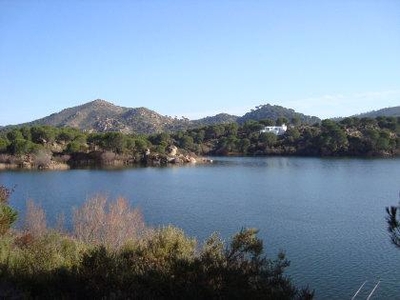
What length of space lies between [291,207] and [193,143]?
73094 millimetres

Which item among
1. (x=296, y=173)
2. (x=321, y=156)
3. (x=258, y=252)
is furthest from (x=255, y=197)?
(x=321, y=156)

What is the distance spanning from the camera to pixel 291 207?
34000mm

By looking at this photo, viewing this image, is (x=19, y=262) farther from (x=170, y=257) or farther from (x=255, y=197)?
(x=255, y=197)

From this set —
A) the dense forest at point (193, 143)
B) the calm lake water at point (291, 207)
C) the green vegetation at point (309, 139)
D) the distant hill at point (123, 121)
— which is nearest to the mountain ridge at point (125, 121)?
the distant hill at point (123, 121)

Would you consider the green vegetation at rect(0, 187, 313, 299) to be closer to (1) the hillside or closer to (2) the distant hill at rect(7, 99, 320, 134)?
(2) the distant hill at rect(7, 99, 320, 134)

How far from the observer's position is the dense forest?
252 feet

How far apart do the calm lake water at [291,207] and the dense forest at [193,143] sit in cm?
1538

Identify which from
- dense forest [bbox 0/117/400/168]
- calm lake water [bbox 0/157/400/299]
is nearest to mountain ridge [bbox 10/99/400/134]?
dense forest [bbox 0/117/400/168]

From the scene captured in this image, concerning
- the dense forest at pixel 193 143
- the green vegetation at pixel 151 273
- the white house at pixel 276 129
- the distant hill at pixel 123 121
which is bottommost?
the green vegetation at pixel 151 273

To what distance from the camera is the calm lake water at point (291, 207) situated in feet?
63.3

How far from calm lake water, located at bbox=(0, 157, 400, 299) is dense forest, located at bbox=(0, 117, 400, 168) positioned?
15.4 m

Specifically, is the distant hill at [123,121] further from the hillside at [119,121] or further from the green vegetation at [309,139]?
the green vegetation at [309,139]

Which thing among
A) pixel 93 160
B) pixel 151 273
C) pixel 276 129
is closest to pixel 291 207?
pixel 151 273

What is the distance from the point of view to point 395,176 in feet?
174
